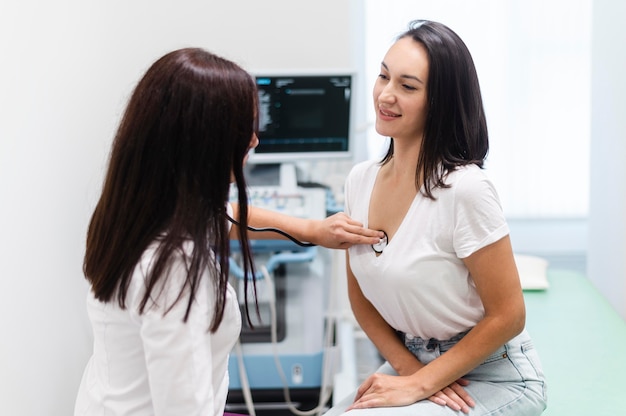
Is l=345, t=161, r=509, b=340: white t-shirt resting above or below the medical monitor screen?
below

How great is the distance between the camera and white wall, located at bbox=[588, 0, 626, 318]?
264 cm

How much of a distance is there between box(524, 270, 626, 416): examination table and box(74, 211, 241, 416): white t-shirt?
87 centimetres

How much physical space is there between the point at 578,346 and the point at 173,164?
54.6 inches

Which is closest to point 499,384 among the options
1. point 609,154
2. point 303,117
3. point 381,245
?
point 381,245

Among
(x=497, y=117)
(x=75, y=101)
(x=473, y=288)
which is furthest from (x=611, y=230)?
(x=75, y=101)

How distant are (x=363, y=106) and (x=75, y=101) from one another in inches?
69.3

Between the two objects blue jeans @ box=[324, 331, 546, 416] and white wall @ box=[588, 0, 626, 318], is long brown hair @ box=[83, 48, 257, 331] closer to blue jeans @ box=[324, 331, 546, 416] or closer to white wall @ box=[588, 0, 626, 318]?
blue jeans @ box=[324, 331, 546, 416]

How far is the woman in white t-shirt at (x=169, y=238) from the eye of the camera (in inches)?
42.5

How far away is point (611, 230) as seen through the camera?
2770 mm

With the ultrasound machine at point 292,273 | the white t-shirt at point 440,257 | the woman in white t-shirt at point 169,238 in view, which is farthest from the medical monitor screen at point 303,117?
the woman in white t-shirt at point 169,238

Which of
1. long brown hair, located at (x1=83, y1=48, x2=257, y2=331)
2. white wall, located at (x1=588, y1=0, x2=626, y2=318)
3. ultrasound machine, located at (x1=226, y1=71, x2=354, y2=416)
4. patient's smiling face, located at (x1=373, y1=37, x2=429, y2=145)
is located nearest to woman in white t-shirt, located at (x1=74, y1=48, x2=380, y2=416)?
long brown hair, located at (x1=83, y1=48, x2=257, y2=331)

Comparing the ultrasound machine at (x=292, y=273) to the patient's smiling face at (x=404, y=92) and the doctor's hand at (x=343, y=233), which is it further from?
the patient's smiling face at (x=404, y=92)

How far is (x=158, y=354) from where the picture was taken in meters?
1.07

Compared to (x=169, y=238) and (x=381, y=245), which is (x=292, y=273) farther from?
(x=169, y=238)
